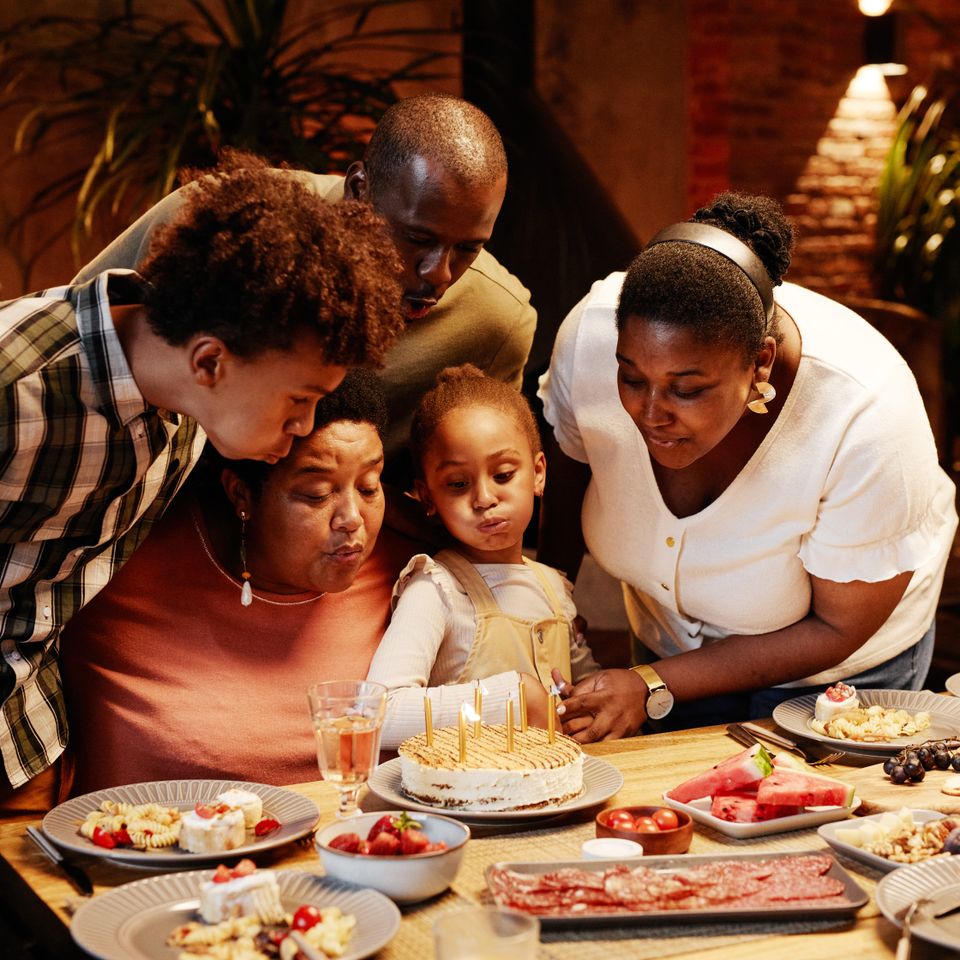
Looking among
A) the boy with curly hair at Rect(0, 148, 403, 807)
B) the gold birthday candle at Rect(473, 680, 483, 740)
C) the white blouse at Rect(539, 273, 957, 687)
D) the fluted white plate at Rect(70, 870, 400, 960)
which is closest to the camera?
the fluted white plate at Rect(70, 870, 400, 960)

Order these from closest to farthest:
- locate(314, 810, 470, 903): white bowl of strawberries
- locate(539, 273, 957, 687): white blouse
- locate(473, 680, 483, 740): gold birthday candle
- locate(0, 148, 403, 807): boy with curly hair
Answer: locate(314, 810, 470, 903): white bowl of strawberries → locate(0, 148, 403, 807): boy with curly hair → locate(473, 680, 483, 740): gold birthday candle → locate(539, 273, 957, 687): white blouse

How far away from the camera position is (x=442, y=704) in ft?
6.76

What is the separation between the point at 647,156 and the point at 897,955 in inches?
196

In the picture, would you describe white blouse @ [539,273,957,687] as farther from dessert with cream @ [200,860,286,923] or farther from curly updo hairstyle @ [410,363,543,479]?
dessert with cream @ [200,860,286,923]

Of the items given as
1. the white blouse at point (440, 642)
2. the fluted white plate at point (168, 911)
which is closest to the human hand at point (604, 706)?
the white blouse at point (440, 642)

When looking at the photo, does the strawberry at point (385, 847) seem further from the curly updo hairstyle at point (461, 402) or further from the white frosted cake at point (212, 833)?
the curly updo hairstyle at point (461, 402)

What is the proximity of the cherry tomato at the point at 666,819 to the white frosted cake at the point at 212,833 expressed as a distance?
526mm

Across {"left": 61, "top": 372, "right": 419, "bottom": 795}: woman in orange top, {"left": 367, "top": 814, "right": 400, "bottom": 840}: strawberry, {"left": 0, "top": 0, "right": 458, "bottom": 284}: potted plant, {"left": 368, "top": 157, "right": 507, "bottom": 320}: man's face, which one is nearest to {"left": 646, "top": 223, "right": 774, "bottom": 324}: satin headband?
{"left": 368, "top": 157, "right": 507, "bottom": 320}: man's face

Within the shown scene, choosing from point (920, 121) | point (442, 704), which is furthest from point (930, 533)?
point (920, 121)

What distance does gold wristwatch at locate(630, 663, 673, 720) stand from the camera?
229cm

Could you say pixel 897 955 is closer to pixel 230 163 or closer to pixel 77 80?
pixel 230 163

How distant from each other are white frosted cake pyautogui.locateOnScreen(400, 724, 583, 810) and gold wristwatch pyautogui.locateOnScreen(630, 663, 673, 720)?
0.47m

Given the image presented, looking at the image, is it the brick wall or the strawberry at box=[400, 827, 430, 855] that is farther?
the brick wall

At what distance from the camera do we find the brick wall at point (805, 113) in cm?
776
